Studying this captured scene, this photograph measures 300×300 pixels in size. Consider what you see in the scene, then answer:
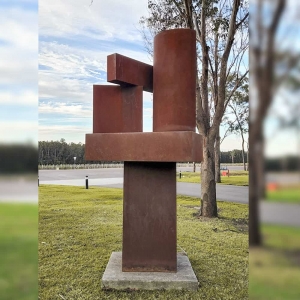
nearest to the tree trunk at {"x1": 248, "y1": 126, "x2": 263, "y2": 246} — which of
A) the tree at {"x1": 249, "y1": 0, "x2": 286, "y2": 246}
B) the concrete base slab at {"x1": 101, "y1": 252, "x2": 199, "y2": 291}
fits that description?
the tree at {"x1": 249, "y1": 0, "x2": 286, "y2": 246}

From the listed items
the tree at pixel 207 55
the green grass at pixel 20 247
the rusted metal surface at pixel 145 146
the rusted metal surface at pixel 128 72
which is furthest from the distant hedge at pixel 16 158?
the tree at pixel 207 55

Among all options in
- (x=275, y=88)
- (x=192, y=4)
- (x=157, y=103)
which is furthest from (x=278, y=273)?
(x=192, y=4)

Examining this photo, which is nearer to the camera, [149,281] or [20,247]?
[20,247]

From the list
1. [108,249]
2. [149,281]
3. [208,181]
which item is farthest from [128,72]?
[208,181]

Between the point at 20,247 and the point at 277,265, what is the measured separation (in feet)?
2.37

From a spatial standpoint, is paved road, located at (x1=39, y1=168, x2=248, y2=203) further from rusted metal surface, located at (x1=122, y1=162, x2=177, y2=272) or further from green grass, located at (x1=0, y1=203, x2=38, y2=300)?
green grass, located at (x1=0, y1=203, x2=38, y2=300)

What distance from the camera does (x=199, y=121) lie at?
7289 mm

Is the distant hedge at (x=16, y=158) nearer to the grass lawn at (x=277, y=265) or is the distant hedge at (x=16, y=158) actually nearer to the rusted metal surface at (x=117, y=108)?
the grass lawn at (x=277, y=265)

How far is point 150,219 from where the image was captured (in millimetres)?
3512

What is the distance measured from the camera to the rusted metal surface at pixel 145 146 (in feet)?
10.0

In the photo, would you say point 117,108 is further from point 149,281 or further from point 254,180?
point 254,180

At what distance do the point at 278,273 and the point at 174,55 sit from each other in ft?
10.0

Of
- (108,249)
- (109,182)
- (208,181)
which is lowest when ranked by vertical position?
(108,249)

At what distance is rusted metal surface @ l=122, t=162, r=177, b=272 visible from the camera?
3.50 meters
